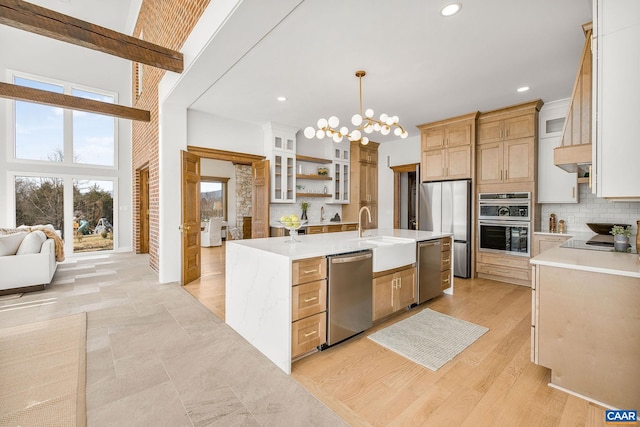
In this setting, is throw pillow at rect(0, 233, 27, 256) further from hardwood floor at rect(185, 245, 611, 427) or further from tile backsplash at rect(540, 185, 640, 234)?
tile backsplash at rect(540, 185, 640, 234)

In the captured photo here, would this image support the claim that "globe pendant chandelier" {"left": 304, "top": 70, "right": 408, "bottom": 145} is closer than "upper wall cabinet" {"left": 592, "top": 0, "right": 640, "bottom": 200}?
No

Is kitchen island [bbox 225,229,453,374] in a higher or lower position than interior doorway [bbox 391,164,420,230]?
lower

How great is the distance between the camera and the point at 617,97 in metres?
1.60

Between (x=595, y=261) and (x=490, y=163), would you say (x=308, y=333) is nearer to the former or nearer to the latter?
(x=595, y=261)

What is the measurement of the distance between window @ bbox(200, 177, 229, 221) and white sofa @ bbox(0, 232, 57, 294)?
19.6ft

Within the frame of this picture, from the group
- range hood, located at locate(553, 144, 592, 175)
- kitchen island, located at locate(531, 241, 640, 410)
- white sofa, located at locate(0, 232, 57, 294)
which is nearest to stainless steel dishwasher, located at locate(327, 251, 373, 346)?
kitchen island, located at locate(531, 241, 640, 410)

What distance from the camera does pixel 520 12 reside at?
2.30 m

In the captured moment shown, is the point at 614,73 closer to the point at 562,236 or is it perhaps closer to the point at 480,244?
the point at 562,236

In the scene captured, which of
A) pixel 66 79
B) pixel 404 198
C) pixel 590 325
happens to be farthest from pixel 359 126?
pixel 66 79

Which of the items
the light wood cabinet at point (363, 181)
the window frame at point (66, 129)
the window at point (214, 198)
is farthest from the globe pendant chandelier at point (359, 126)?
the window at point (214, 198)

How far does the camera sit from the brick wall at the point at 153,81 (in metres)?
3.42

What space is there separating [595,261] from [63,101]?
6812mm

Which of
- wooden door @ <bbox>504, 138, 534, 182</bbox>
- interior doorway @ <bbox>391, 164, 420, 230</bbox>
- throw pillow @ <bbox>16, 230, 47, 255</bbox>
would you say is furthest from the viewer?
interior doorway @ <bbox>391, 164, 420, 230</bbox>

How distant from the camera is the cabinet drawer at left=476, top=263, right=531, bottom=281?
432cm
